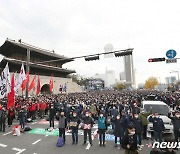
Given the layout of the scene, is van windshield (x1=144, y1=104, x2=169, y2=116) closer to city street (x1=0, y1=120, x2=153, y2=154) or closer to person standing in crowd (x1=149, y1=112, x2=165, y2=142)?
city street (x1=0, y1=120, x2=153, y2=154)

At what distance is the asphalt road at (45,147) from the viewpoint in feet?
30.4

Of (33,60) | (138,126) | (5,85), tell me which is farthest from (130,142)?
(33,60)

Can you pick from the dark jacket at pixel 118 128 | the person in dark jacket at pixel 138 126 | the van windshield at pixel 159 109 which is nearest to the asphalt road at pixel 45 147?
the person in dark jacket at pixel 138 126

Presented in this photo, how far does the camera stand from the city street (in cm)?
927

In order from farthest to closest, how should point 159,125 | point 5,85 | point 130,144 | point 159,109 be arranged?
1. point 5,85
2. point 159,109
3. point 159,125
4. point 130,144

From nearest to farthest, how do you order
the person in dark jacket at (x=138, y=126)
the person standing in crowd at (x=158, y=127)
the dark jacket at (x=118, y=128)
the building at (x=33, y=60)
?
the person standing in crowd at (x=158, y=127) → the person in dark jacket at (x=138, y=126) → the dark jacket at (x=118, y=128) → the building at (x=33, y=60)

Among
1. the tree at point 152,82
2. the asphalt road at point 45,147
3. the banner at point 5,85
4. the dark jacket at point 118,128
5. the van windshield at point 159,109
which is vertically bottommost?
the asphalt road at point 45,147

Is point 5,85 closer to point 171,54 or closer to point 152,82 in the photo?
point 171,54

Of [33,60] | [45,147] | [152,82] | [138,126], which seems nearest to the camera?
[138,126]

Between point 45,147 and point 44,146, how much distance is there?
0.19 meters

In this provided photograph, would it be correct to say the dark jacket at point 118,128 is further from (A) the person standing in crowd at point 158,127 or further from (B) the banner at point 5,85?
(B) the banner at point 5,85

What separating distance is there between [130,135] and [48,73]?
5421 centimetres

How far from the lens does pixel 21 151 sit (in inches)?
369

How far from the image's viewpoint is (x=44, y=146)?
10148 mm
